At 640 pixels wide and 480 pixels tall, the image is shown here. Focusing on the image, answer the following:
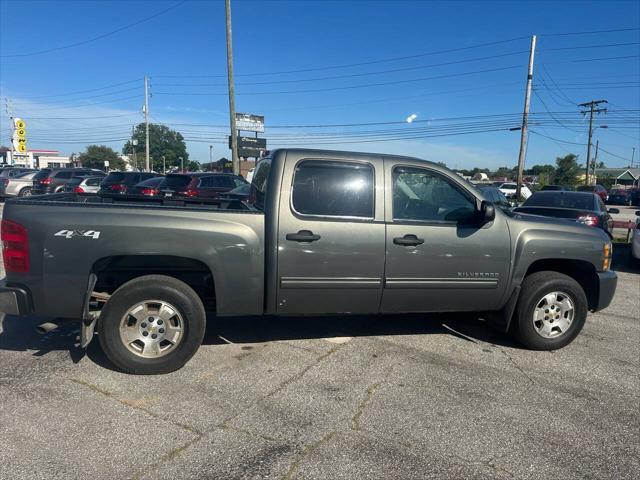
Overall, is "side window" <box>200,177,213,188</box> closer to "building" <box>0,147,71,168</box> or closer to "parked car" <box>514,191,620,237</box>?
"parked car" <box>514,191,620,237</box>

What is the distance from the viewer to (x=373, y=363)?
4270mm

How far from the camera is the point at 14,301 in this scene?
363 centimetres

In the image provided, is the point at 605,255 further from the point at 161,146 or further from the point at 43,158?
the point at 161,146

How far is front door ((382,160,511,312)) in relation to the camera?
4.22 meters

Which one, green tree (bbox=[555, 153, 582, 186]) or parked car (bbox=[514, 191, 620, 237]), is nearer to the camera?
parked car (bbox=[514, 191, 620, 237])

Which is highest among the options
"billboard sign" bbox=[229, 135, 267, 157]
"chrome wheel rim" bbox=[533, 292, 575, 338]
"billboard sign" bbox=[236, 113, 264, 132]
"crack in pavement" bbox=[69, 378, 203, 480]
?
"billboard sign" bbox=[236, 113, 264, 132]

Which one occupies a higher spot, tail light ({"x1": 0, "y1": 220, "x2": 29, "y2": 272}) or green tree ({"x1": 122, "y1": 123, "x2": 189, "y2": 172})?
green tree ({"x1": 122, "y1": 123, "x2": 189, "y2": 172})

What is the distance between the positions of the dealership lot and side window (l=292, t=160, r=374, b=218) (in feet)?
4.60

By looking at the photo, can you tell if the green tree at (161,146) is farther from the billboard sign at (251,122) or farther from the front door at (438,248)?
the front door at (438,248)

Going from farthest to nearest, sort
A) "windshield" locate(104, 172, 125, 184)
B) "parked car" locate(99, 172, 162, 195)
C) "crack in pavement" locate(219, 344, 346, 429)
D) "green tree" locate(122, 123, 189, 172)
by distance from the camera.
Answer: "green tree" locate(122, 123, 189, 172) < "windshield" locate(104, 172, 125, 184) < "parked car" locate(99, 172, 162, 195) < "crack in pavement" locate(219, 344, 346, 429)

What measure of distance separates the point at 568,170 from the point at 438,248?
203 feet

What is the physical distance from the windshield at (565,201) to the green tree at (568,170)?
5234cm

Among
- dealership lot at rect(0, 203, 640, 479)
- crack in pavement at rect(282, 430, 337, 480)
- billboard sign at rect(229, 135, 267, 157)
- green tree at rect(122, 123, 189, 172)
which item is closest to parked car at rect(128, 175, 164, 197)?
dealership lot at rect(0, 203, 640, 479)

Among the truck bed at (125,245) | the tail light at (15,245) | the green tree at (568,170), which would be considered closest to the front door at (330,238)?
the truck bed at (125,245)
